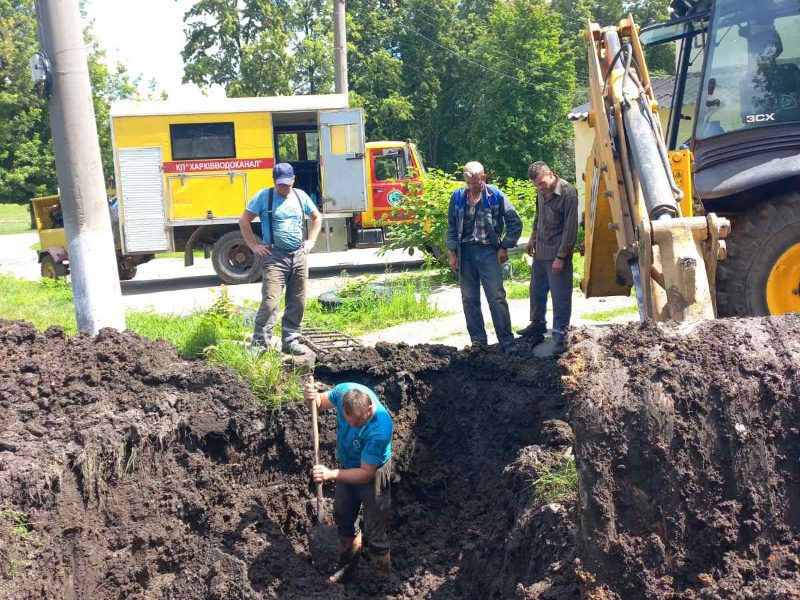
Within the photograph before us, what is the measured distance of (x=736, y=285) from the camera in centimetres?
543

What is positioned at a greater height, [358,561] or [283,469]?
[283,469]

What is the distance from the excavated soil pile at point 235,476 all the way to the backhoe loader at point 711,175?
51.3 inches

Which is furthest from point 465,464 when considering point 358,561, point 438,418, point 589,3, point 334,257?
point 589,3

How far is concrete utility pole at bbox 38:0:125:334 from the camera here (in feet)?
22.2

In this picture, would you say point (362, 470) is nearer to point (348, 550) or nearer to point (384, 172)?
point (348, 550)

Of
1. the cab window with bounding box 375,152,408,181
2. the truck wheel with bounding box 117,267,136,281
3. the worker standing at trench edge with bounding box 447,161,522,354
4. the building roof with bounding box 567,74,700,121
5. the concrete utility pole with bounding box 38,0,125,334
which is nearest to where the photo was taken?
the concrete utility pole with bounding box 38,0,125,334

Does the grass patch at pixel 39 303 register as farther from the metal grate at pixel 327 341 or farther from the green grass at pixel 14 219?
the green grass at pixel 14 219

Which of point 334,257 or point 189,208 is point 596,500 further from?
point 334,257

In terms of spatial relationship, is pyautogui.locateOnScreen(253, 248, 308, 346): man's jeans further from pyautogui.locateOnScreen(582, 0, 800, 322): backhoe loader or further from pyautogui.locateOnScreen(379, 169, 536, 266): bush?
pyautogui.locateOnScreen(379, 169, 536, 266): bush

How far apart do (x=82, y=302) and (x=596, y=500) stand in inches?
208

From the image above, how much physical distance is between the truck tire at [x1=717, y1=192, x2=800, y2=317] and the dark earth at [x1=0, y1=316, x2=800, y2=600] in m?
A: 1.49

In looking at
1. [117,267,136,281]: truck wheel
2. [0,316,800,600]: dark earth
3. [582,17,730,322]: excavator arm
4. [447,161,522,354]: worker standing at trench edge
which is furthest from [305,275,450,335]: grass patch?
[117,267,136,281]: truck wheel

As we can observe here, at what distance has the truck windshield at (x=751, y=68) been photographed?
5918 mm

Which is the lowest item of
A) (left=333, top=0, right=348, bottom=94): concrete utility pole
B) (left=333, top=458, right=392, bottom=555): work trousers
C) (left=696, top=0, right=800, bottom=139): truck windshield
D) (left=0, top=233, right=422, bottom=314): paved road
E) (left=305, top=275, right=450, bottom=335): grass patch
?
(left=333, top=458, right=392, bottom=555): work trousers
